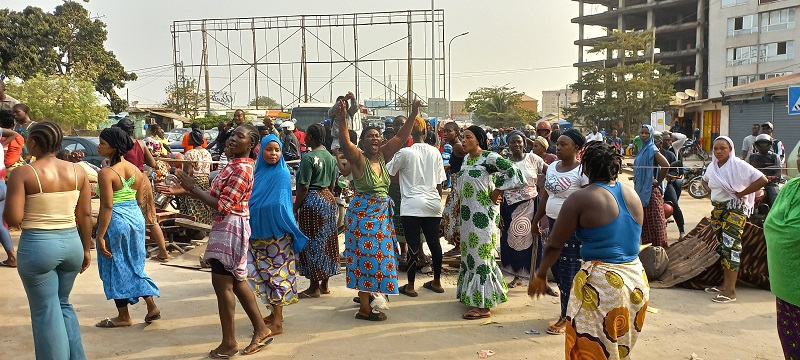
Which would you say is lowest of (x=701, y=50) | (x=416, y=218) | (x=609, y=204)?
(x=416, y=218)

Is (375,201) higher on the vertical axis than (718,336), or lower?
higher

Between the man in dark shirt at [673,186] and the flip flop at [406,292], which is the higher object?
the man in dark shirt at [673,186]

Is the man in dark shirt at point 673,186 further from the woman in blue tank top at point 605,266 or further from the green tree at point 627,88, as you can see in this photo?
the green tree at point 627,88

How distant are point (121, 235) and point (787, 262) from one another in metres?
4.58

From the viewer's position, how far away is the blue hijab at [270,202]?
4.73 m

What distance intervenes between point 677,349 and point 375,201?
2656mm

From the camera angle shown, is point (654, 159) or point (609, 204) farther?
point (654, 159)

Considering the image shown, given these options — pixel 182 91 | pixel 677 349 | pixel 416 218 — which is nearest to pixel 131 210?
pixel 416 218

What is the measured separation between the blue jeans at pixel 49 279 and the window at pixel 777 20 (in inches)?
1991

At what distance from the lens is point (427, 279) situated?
7.02 metres

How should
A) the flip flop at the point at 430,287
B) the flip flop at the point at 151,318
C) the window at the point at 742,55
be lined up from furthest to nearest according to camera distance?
the window at the point at 742,55
the flip flop at the point at 430,287
the flip flop at the point at 151,318

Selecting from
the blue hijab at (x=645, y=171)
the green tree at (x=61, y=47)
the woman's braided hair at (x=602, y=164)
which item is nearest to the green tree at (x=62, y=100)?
the green tree at (x=61, y=47)

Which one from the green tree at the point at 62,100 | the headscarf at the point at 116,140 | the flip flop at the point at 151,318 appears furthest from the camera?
the green tree at the point at 62,100

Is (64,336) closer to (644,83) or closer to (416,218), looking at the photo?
(416,218)
